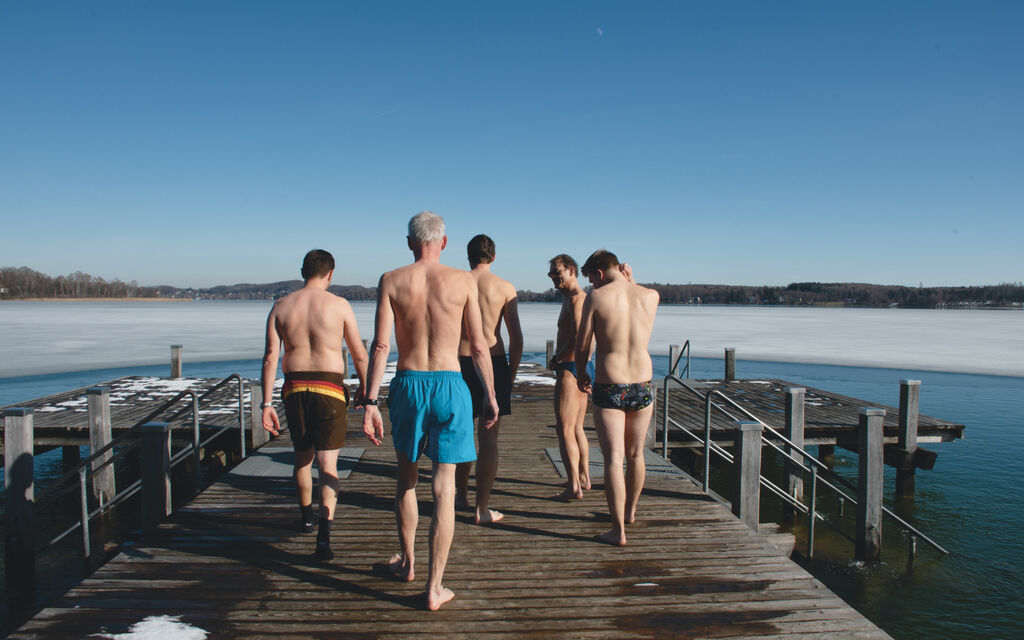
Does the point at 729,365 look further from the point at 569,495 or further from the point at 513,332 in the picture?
the point at 513,332

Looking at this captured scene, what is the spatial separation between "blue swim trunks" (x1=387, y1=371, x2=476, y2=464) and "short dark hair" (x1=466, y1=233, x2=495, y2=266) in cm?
128

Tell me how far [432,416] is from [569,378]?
196 cm

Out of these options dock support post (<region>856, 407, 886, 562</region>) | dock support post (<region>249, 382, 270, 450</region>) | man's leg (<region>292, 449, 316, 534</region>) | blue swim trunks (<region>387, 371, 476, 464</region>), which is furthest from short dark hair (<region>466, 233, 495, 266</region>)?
dock support post (<region>856, 407, 886, 562</region>)

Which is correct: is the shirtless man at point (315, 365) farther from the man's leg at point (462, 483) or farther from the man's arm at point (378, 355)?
the man's leg at point (462, 483)

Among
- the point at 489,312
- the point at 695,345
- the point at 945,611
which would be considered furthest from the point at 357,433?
the point at 695,345

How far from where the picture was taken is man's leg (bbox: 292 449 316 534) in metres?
3.85

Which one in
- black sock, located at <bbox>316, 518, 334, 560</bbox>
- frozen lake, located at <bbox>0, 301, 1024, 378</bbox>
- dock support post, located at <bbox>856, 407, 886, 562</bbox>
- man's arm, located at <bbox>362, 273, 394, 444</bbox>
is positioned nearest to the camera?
man's arm, located at <bbox>362, 273, 394, 444</bbox>

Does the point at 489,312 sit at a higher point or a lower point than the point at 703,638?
higher

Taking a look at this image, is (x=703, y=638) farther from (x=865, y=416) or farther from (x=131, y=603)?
(x=865, y=416)

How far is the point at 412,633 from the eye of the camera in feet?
9.32

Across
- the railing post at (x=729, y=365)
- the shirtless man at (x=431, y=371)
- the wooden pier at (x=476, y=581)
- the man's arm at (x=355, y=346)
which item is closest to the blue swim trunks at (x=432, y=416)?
the shirtless man at (x=431, y=371)

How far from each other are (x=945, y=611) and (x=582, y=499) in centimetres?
411

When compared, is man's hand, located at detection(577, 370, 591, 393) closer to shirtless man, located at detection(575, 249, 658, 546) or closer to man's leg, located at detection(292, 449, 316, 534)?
shirtless man, located at detection(575, 249, 658, 546)

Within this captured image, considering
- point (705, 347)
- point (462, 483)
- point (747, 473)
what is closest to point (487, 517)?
point (462, 483)
